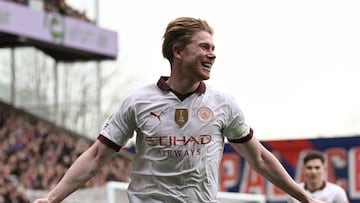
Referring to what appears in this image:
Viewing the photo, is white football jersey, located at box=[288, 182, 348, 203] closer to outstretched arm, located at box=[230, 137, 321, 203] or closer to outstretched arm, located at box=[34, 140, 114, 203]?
outstretched arm, located at box=[230, 137, 321, 203]

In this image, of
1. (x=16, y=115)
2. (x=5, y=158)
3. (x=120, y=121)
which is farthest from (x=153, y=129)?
(x=16, y=115)

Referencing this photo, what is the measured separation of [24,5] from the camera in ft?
101

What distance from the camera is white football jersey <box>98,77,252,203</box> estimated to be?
583 centimetres

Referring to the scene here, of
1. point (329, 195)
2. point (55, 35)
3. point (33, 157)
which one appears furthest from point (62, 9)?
point (329, 195)

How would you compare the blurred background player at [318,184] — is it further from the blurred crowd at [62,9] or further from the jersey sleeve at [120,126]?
the blurred crowd at [62,9]

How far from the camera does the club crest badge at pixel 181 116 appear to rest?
19.2 feet

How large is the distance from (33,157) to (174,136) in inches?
786

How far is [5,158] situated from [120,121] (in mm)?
18374

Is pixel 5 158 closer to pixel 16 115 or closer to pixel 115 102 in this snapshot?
pixel 16 115

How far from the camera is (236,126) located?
5988mm

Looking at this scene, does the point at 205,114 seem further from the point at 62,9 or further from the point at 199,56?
the point at 62,9

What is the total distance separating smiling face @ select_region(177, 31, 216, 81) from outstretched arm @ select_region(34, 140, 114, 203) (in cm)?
68

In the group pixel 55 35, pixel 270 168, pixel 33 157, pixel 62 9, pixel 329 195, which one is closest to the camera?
pixel 270 168

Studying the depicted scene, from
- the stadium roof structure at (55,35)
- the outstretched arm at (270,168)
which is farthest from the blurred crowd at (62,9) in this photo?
the outstretched arm at (270,168)
